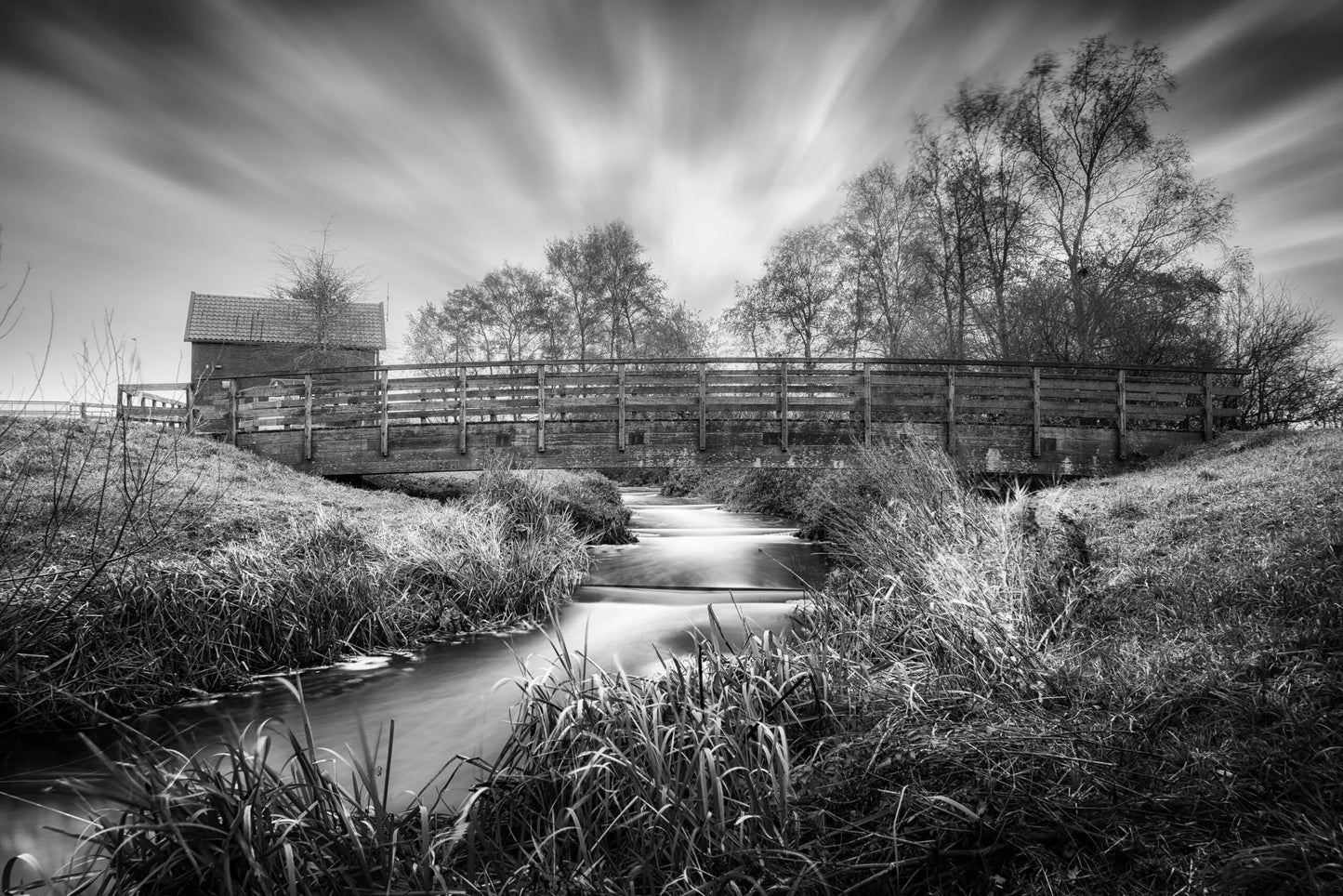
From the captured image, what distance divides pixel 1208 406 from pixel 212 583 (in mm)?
19912

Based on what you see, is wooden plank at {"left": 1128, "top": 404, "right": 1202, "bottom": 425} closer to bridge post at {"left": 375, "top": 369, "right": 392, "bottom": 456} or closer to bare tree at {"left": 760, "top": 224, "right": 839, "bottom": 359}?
bare tree at {"left": 760, "top": 224, "right": 839, "bottom": 359}

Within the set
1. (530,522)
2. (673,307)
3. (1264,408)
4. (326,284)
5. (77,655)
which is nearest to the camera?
(77,655)

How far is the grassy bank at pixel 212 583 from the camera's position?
168 inches

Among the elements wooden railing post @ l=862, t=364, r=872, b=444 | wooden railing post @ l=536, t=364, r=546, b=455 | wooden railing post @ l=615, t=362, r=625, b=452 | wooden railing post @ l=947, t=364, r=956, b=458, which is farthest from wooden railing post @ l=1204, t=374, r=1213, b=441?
wooden railing post @ l=536, t=364, r=546, b=455

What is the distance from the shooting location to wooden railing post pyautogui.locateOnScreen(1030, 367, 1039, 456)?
47.6 feet

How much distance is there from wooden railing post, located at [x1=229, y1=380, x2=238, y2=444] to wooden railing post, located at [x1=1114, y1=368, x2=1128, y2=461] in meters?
23.0

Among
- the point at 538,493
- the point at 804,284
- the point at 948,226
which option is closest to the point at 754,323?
the point at 804,284

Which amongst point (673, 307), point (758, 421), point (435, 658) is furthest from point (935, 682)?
point (673, 307)

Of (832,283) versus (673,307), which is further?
(673,307)

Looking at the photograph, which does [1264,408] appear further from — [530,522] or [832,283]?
[530,522]

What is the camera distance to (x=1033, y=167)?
18.0 m

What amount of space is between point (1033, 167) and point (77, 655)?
22877 mm

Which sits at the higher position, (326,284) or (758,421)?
(326,284)

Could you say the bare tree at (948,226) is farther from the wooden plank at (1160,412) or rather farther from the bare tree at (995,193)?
the wooden plank at (1160,412)
